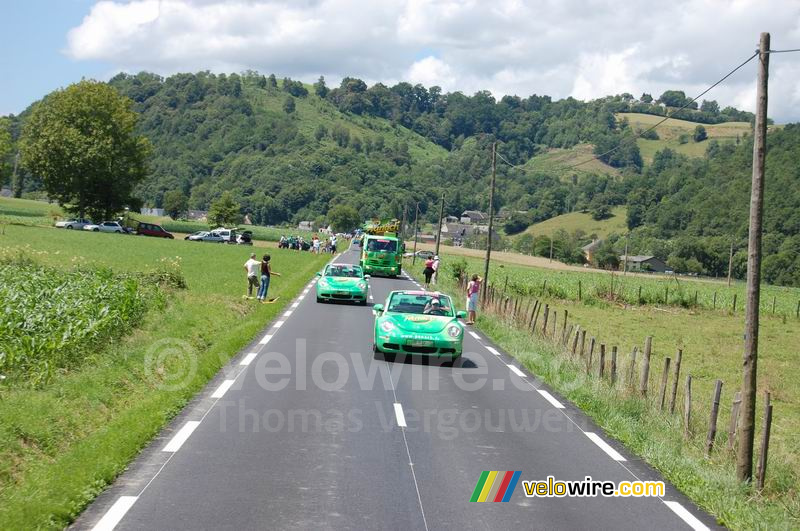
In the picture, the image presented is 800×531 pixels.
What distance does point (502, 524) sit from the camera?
23.6ft

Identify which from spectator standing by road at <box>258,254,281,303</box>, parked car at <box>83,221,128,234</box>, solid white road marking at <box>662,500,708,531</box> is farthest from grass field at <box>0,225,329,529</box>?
parked car at <box>83,221,128,234</box>

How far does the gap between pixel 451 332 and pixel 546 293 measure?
3451 centimetres

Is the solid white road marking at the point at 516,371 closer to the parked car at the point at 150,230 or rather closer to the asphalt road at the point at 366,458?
the asphalt road at the point at 366,458

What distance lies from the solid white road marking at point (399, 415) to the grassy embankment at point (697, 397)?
2809 millimetres

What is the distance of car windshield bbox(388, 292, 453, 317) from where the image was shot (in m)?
17.8

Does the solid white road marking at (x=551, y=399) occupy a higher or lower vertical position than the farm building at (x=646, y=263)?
higher

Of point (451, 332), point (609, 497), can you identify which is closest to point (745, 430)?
point (609, 497)

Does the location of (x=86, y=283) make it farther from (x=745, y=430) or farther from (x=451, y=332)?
(x=745, y=430)

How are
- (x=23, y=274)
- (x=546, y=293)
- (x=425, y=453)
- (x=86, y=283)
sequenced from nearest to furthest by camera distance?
(x=425, y=453)
(x=86, y=283)
(x=23, y=274)
(x=546, y=293)

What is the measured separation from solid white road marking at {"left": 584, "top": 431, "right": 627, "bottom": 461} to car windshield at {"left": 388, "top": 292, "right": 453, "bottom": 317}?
269 inches

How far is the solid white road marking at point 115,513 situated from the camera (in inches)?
261

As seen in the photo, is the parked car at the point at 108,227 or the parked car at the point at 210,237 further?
the parked car at the point at 210,237

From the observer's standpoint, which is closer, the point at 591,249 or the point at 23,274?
the point at 23,274

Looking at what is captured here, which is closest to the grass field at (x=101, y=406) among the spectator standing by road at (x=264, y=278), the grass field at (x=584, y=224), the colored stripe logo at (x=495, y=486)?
the colored stripe logo at (x=495, y=486)
